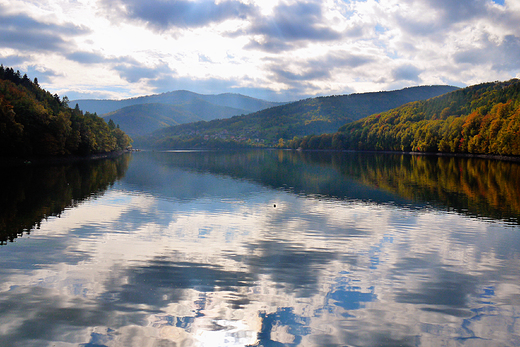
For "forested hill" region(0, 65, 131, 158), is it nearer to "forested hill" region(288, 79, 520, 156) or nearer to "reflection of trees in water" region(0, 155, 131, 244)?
"reflection of trees in water" region(0, 155, 131, 244)

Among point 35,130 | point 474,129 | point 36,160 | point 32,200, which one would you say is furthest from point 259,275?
point 474,129

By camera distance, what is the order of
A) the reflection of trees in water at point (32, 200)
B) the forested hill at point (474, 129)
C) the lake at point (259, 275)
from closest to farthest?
the lake at point (259, 275)
the reflection of trees in water at point (32, 200)
the forested hill at point (474, 129)

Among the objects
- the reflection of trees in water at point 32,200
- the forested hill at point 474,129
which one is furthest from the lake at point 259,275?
the forested hill at point 474,129

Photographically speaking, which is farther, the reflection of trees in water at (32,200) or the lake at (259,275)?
the reflection of trees in water at (32,200)

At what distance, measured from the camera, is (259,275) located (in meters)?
15.8

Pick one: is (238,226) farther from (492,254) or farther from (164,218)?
(492,254)

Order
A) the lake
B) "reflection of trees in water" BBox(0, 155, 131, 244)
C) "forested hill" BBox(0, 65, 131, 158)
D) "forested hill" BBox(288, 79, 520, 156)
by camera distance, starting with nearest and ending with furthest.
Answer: the lake → "reflection of trees in water" BBox(0, 155, 131, 244) → "forested hill" BBox(0, 65, 131, 158) → "forested hill" BBox(288, 79, 520, 156)

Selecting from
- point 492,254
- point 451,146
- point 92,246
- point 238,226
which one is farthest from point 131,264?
point 451,146

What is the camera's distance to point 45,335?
1080cm

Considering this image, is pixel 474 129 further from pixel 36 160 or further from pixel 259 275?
pixel 259 275

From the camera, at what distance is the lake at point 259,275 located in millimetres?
11086

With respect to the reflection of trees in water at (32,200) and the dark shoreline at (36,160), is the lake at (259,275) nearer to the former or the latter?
the reflection of trees in water at (32,200)

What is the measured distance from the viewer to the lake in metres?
11.1

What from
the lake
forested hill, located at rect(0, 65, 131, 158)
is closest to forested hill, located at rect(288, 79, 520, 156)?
the lake
